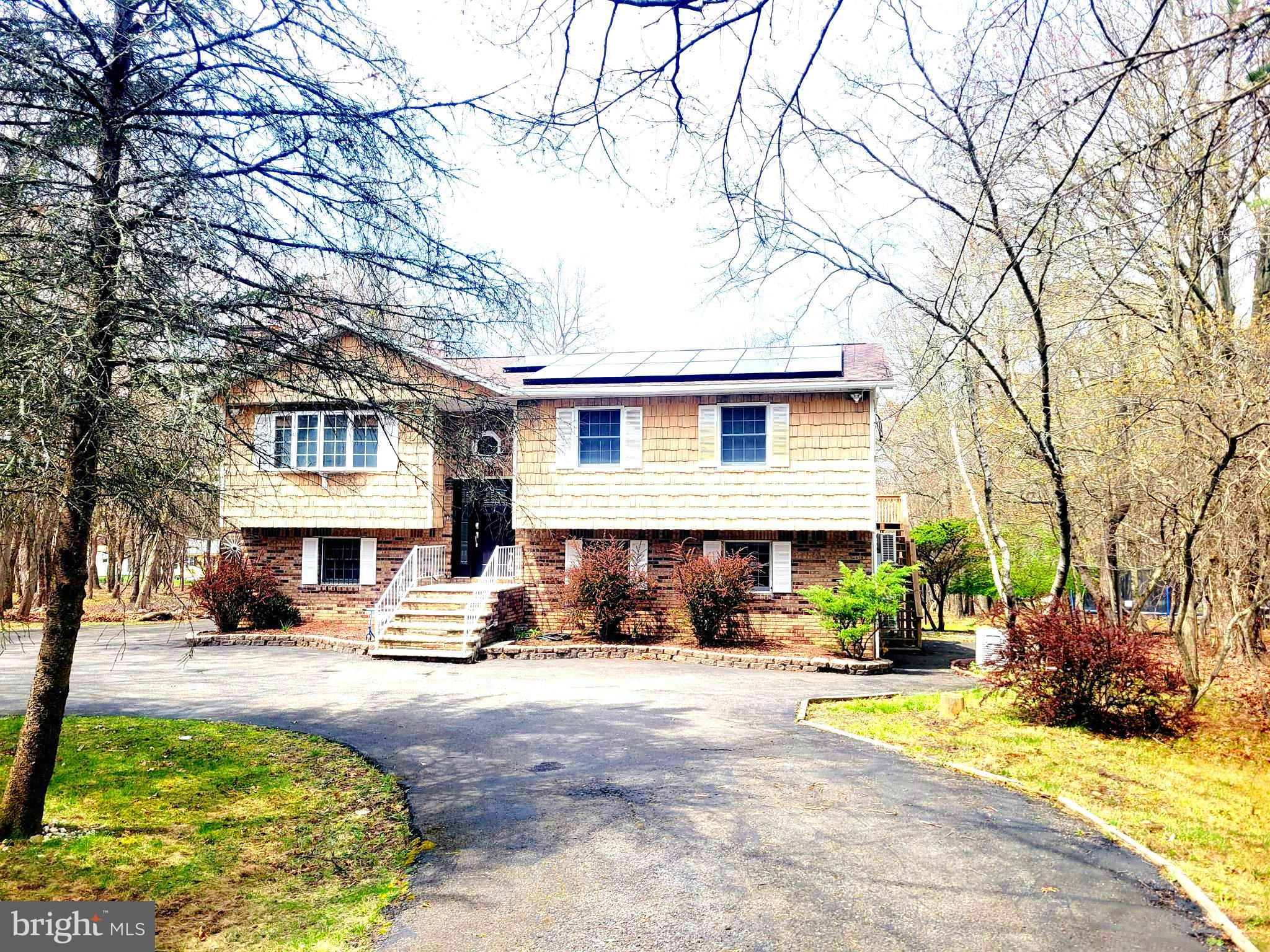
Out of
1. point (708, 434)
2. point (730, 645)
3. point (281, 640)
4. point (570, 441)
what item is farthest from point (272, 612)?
point (708, 434)

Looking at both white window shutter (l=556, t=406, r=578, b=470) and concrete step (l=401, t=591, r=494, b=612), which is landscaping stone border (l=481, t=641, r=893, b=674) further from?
white window shutter (l=556, t=406, r=578, b=470)

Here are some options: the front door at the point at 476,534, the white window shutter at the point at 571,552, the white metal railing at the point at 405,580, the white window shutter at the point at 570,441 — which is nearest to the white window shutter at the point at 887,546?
the white window shutter at the point at 571,552

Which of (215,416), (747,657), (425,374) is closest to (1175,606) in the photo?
(747,657)

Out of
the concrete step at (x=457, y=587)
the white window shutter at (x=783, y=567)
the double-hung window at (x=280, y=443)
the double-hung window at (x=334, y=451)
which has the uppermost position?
the double-hung window at (x=334, y=451)

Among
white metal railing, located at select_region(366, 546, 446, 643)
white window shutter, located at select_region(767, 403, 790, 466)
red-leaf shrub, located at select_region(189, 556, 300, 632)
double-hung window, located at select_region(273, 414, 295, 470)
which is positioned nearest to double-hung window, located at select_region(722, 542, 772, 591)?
white window shutter, located at select_region(767, 403, 790, 466)

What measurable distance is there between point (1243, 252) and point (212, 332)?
1339 centimetres

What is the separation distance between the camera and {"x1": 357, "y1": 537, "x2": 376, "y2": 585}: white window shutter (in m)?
18.6

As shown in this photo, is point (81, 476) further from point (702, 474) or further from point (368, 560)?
point (368, 560)

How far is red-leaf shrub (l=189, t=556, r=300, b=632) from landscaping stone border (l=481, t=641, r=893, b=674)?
5.87 m

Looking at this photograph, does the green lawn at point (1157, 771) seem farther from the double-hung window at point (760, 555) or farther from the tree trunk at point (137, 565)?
the tree trunk at point (137, 565)

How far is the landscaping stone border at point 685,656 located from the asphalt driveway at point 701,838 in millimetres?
3403

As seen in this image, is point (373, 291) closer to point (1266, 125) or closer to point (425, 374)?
point (425, 374)

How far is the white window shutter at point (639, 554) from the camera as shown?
16.9m

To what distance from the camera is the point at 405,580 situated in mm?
16906
